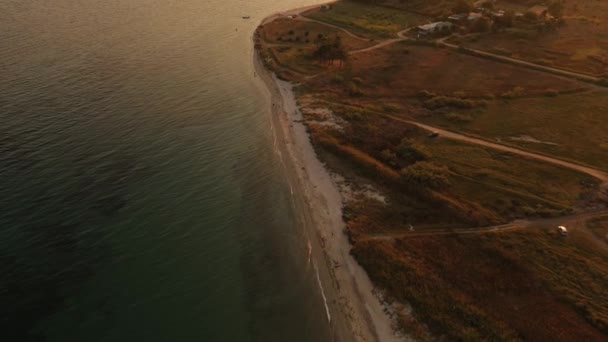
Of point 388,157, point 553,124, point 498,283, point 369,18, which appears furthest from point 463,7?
point 498,283

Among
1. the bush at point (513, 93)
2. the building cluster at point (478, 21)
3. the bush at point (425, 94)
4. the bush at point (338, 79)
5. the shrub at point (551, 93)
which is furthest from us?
the building cluster at point (478, 21)

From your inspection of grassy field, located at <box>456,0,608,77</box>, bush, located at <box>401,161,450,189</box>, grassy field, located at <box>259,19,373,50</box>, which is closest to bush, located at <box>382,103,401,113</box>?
bush, located at <box>401,161,450,189</box>

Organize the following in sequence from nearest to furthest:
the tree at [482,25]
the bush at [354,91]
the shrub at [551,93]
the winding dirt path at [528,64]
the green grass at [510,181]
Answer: the green grass at [510,181] < the shrub at [551,93] < the bush at [354,91] < the winding dirt path at [528,64] < the tree at [482,25]

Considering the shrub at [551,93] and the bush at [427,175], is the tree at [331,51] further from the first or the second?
the bush at [427,175]

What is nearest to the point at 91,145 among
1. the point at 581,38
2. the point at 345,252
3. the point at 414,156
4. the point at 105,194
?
the point at 105,194

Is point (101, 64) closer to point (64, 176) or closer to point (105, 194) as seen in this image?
point (64, 176)

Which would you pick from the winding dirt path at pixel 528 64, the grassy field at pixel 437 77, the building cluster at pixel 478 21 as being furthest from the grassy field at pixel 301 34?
the winding dirt path at pixel 528 64

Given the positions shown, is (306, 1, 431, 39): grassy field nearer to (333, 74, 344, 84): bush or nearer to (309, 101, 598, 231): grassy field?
(333, 74, 344, 84): bush
